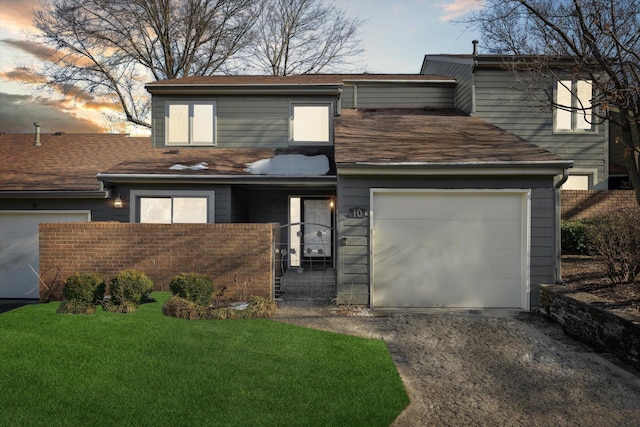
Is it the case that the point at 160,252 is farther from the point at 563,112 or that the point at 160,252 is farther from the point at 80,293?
the point at 563,112

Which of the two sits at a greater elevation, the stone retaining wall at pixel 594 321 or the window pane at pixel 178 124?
the window pane at pixel 178 124

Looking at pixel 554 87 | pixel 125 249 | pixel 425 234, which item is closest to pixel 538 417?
pixel 425 234

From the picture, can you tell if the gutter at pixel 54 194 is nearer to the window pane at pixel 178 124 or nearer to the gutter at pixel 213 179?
the gutter at pixel 213 179

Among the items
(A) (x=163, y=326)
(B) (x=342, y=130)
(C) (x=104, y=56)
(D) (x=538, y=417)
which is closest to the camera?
(D) (x=538, y=417)

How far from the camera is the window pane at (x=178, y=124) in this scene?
1310cm

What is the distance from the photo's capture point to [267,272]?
8750 millimetres

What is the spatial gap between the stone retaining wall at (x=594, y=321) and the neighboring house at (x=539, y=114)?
24.7 ft

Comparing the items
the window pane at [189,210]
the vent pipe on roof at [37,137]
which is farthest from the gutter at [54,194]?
the vent pipe on roof at [37,137]

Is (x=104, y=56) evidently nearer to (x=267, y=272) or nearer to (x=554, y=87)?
→ (x=267, y=272)

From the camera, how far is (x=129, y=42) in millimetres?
20109

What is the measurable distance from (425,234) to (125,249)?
21.1ft

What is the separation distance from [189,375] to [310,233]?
29.5 ft

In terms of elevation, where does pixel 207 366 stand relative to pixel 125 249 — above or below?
below

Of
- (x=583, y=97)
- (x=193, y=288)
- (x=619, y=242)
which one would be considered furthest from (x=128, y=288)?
(x=583, y=97)
